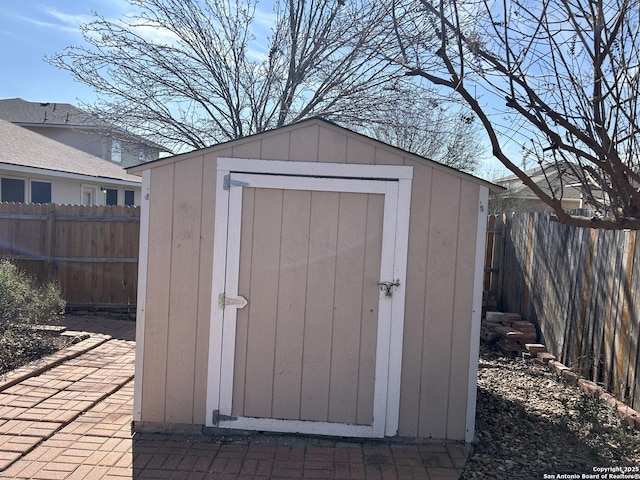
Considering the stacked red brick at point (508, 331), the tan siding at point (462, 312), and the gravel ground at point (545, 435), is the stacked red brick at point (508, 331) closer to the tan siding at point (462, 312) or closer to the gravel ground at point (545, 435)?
the gravel ground at point (545, 435)

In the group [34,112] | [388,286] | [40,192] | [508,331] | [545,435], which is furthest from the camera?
[34,112]

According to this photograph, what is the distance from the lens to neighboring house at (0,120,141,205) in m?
12.4

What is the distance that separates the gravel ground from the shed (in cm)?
38

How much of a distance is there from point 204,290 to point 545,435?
298 cm

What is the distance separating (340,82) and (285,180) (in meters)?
6.16

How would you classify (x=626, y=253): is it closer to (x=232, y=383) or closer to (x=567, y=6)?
(x=567, y=6)

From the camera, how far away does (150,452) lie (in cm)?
378

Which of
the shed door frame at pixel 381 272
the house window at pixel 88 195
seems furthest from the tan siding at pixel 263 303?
the house window at pixel 88 195

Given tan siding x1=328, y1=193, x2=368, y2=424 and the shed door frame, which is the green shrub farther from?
tan siding x1=328, y1=193, x2=368, y2=424

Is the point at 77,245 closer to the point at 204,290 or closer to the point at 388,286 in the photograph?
the point at 204,290

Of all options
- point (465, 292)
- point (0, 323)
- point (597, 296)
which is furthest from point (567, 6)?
point (0, 323)

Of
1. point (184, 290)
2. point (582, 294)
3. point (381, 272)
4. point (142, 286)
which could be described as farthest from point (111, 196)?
point (381, 272)

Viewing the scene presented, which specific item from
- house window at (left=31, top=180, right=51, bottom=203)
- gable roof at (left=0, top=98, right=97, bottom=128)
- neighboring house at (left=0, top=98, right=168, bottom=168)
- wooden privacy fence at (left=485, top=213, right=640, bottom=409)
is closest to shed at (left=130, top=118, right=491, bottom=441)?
wooden privacy fence at (left=485, top=213, right=640, bottom=409)

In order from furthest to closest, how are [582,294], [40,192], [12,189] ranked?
[40,192] → [12,189] → [582,294]
